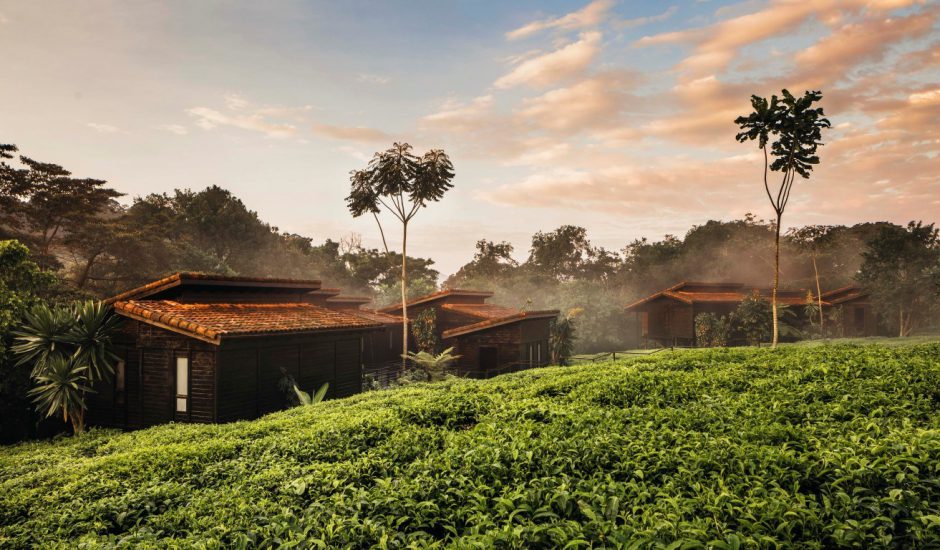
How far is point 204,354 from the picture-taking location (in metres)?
16.8

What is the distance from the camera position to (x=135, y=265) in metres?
42.6

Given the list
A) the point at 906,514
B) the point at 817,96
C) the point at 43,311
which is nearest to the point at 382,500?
the point at 906,514

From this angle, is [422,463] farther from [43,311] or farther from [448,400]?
[43,311]

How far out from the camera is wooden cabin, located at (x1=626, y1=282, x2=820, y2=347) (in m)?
43.9

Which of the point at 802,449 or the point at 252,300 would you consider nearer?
the point at 802,449

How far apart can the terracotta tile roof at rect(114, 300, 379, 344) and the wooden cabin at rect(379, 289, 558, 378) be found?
10052mm

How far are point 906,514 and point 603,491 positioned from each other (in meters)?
2.43

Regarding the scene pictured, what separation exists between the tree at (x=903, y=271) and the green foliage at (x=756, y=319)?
2054 centimetres

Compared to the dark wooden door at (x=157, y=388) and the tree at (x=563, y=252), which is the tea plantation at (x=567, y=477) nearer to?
the dark wooden door at (x=157, y=388)

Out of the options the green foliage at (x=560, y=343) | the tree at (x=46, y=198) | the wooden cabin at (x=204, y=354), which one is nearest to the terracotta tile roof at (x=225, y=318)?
the wooden cabin at (x=204, y=354)

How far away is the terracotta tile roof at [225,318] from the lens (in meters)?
16.3

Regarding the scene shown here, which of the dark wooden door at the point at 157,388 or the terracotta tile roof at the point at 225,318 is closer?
the terracotta tile roof at the point at 225,318

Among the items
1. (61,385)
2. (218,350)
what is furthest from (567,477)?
(61,385)

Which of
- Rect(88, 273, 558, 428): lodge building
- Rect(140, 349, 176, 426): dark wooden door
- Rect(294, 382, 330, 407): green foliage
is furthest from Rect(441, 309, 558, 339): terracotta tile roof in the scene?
Rect(140, 349, 176, 426): dark wooden door
